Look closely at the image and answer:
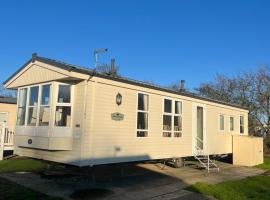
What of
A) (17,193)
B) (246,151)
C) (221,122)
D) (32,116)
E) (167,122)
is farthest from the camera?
(246,151)

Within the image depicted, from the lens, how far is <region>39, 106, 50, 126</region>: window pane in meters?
9.75

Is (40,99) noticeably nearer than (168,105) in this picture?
Yes

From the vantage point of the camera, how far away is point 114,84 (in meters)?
10.4

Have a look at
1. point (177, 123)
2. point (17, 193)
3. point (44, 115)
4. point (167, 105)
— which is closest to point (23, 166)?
point (44, 115)

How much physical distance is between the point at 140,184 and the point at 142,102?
3061 mm

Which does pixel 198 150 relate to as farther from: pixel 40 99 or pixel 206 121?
pixel 40 99

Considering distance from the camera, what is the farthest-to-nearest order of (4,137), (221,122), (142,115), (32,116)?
(221,122), (4,137), (142,115), (32,116)

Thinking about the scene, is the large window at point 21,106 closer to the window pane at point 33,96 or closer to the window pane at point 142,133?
the window pane at point 33,96

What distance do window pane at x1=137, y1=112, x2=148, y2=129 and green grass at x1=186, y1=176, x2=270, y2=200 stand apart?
2.82 metres

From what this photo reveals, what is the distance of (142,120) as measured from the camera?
11.6 meters

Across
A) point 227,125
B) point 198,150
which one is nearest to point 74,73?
point 198,150

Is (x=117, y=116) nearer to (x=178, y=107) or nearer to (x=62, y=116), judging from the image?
(x=62, y=116)

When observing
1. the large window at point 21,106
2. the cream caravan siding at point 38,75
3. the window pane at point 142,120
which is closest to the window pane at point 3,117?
the cream caravan siding at point 38,75

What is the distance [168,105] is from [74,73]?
16.3ft
